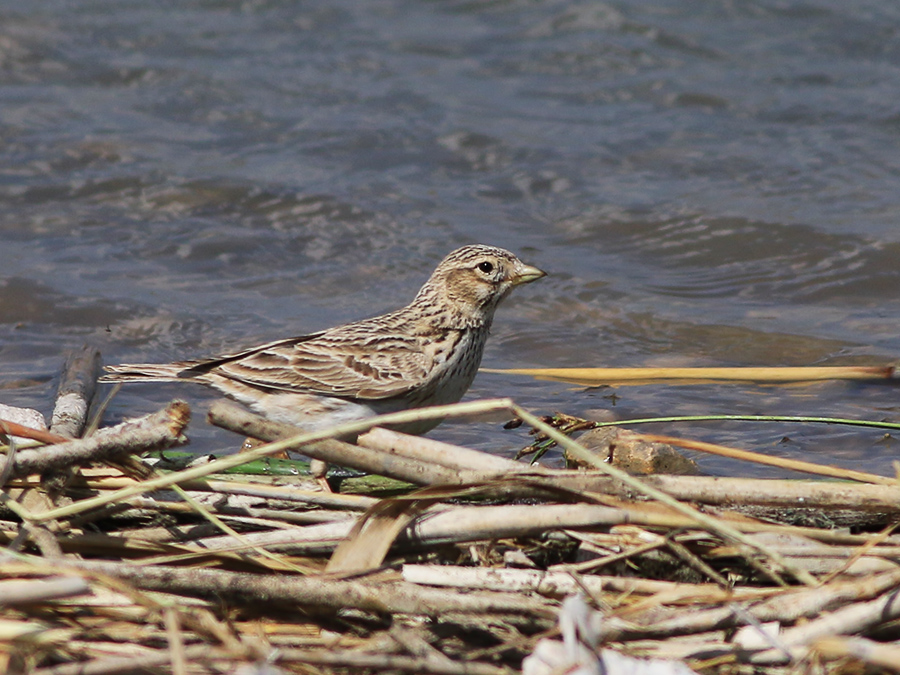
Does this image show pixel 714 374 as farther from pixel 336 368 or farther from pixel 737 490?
pixel 737 490

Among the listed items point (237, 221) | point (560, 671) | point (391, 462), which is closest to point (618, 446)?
point (391, 462)

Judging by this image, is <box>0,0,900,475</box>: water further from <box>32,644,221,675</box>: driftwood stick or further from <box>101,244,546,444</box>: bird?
<box>32,644,221,675</box>: driftwood stick

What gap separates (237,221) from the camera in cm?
1118

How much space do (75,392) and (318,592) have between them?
→ 2.82m

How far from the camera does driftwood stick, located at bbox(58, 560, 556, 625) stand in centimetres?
371

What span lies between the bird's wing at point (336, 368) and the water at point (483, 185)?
758 millimetres

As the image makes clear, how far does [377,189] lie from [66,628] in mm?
8374

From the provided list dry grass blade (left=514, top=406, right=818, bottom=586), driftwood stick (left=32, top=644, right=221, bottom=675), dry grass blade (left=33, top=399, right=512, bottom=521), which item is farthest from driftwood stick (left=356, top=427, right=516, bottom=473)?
driftwood stick (left=32, top=644, right=221, bottom=675)

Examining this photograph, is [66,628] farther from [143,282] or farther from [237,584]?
[143,282]

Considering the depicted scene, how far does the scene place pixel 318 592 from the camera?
12.2 feet

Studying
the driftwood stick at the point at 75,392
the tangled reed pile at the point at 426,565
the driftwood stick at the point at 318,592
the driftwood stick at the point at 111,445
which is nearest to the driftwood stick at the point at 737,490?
the tangled reed pile at the point at 426,565

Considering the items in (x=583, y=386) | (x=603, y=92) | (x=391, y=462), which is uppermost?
(x=603, y=92)

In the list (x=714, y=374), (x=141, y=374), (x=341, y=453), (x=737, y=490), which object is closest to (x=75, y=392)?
(x=141, y=374)

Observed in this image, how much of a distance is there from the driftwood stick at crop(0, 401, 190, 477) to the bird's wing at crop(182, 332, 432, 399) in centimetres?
195
